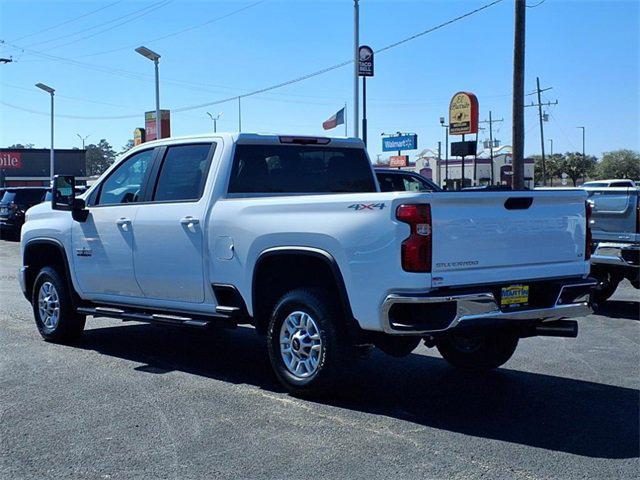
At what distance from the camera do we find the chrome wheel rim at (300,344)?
235 inches

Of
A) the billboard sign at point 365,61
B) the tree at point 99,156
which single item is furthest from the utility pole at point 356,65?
the tree at point 99,156

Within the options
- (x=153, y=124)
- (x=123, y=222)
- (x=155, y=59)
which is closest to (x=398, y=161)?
(x=153, y=124)

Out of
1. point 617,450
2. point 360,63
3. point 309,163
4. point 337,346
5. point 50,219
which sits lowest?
point 617,450

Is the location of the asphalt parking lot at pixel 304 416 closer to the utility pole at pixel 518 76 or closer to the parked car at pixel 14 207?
the utility pole at pixel 518 76

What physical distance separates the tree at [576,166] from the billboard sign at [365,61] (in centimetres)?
6502

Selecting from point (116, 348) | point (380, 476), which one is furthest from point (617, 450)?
point (116, 348)

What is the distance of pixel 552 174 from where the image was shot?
92.0 m

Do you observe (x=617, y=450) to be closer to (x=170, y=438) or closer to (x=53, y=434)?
(x=170, y=438)

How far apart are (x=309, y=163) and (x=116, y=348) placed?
297 centimetres

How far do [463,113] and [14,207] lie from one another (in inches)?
662

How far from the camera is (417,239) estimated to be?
5.20m

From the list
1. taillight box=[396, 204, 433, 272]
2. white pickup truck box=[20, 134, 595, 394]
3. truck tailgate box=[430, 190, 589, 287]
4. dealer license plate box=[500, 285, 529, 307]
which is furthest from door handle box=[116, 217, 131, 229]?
dealer license plate box=[500, 285, 529, 307]

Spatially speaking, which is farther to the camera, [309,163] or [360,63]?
[360,63]

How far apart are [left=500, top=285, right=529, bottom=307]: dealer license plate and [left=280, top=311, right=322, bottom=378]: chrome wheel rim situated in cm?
142
